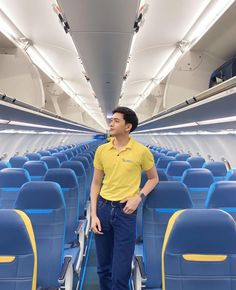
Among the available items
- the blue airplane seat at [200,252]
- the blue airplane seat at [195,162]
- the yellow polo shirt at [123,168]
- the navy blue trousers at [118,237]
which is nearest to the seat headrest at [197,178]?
the yellow polo shirt at [123,168]

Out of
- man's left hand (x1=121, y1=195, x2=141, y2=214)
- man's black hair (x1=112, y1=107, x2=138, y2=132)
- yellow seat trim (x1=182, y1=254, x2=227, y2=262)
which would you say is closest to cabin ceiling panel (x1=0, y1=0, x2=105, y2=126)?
man's black hair (x1=112, y1=107, x2=138, y2=132)

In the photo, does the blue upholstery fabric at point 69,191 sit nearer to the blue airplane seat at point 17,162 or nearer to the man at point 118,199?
the man at point 118,199

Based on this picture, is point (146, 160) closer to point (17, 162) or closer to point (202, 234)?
point (202, 234)

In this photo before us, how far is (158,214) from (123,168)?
74 cm

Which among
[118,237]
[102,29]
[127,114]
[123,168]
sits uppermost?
[102,29]

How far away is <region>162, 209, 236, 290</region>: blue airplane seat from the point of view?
2.18 metres

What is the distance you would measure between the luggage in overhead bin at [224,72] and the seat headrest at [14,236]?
15.0ft

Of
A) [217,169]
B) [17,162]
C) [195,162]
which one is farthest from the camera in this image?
[195,162]

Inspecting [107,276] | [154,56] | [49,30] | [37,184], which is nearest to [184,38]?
[154,56]

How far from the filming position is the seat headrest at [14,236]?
6.98 feet

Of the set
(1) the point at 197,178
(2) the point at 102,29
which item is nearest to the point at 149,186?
(2) the point at 102,29

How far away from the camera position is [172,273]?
2.21 metres

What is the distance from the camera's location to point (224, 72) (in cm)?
613

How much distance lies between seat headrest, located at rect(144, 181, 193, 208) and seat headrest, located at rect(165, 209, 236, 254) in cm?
108
